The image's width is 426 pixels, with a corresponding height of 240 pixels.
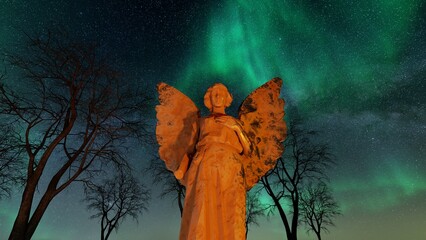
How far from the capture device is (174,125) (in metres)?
4.86

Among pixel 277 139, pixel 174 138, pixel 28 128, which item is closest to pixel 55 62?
pixel 28 128

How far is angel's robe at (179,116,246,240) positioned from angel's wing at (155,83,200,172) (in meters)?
0.30

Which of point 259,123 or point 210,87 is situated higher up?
point 210,87

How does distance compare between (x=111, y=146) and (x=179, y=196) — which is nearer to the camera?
(x=111, y=146)

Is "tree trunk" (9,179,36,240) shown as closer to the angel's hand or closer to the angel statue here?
the angel statue

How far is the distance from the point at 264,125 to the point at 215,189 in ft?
4.54

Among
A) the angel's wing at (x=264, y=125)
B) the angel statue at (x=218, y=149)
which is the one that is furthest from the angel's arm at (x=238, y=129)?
the angel's wing at (x=264, y=125)

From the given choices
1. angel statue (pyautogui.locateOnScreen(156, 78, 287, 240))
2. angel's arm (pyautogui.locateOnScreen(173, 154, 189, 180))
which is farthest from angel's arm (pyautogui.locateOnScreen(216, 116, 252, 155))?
angel's arm (pyautogui.locateOnScreen(173, 154, 189, 180))

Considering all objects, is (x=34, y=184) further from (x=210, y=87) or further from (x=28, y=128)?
(x=210, y=87)

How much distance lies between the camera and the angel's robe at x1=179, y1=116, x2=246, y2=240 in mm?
3967

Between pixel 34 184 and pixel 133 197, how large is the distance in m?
15.1

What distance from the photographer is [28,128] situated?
1198cm

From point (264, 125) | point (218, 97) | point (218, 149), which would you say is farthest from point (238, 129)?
point (264, 125)

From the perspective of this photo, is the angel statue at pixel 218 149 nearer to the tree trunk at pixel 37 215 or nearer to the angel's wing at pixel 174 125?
the angel's wing at pixel 174 125
